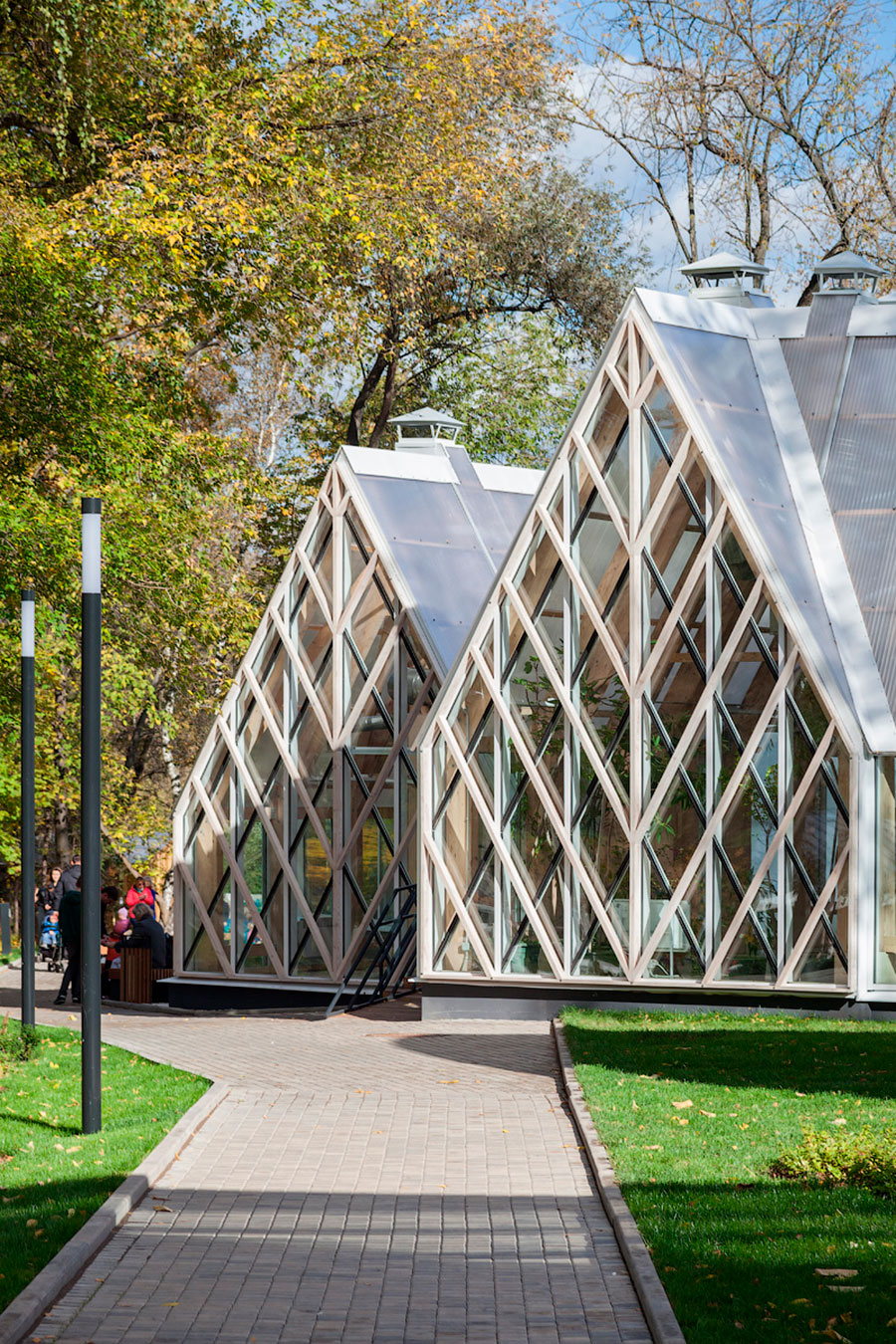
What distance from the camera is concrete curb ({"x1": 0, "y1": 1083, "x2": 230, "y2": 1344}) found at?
636 cm

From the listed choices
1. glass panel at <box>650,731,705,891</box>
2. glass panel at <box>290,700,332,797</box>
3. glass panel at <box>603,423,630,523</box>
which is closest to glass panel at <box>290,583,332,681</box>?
glass panel at <box>290,700,332,797</box>

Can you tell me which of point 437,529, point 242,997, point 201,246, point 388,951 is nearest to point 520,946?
point 388,951

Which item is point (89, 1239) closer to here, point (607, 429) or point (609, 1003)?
point (609, 1003)

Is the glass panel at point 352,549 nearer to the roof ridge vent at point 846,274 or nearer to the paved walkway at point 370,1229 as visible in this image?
the roof ridge vent at point 846,274

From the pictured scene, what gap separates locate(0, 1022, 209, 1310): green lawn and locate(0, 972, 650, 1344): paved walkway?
0.94ft

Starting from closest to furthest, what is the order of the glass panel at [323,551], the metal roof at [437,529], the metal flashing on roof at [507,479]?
the metal roof at [437,529], the glass panel at [323,551], the metal flashing on roof at [507,479]

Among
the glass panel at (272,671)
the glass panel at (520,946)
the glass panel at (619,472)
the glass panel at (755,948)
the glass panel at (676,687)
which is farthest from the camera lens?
the glass panel at (272,671)

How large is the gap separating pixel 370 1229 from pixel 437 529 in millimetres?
14441

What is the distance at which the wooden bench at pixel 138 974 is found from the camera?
73.9ft

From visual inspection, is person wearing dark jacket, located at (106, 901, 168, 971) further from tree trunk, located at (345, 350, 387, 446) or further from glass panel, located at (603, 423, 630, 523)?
tree trunk, located at (345, 350, 387, 446)

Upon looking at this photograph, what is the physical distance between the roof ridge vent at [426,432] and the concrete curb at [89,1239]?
1422 centimetres

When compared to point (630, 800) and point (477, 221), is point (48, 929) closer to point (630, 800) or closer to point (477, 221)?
point (477, 221)

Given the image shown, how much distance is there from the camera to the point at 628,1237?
7.58 metres

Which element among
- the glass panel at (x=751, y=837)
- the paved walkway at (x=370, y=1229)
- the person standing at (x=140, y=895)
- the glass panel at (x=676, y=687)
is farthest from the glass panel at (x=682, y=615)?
the person standing at (x=140, y=895)
